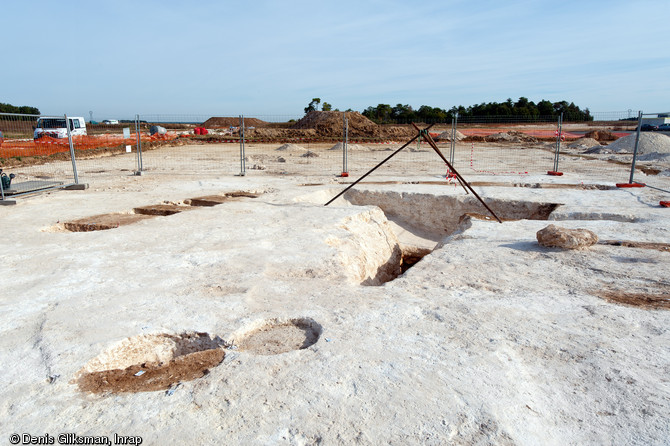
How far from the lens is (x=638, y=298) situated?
4438 millimetres

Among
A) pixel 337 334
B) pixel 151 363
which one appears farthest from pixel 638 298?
pixel 151 363

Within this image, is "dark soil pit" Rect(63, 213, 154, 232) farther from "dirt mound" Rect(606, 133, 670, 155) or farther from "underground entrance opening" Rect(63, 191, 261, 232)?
"dirt mound" Rect(606, 133, 670, 155)

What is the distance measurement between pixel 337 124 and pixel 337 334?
38.3 meters

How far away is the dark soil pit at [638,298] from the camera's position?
4.27 metres

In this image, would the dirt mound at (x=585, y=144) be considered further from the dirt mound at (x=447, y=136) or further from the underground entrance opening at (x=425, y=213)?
the underground entrance opening at (x=425, y=213)

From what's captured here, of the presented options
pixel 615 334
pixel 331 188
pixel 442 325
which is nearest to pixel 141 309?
pixel 442 325

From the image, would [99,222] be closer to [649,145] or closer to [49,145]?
[49,145]

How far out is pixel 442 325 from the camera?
3846 mm

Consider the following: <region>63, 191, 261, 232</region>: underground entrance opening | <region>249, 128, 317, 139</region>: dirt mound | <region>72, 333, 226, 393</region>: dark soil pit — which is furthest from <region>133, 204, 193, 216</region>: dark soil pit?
<region>249, 128, 317, 139</region>: dirt mound

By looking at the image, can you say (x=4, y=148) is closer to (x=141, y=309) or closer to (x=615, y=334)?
(x=141, y=309)

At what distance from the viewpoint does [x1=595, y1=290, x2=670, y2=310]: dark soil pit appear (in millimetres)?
4266

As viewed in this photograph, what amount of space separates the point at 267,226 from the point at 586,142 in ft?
90.1

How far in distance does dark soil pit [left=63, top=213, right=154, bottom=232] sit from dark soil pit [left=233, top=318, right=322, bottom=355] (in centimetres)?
476

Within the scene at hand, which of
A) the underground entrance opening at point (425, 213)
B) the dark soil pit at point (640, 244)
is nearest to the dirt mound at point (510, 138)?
the underground entrance opening at point (425, 213)
